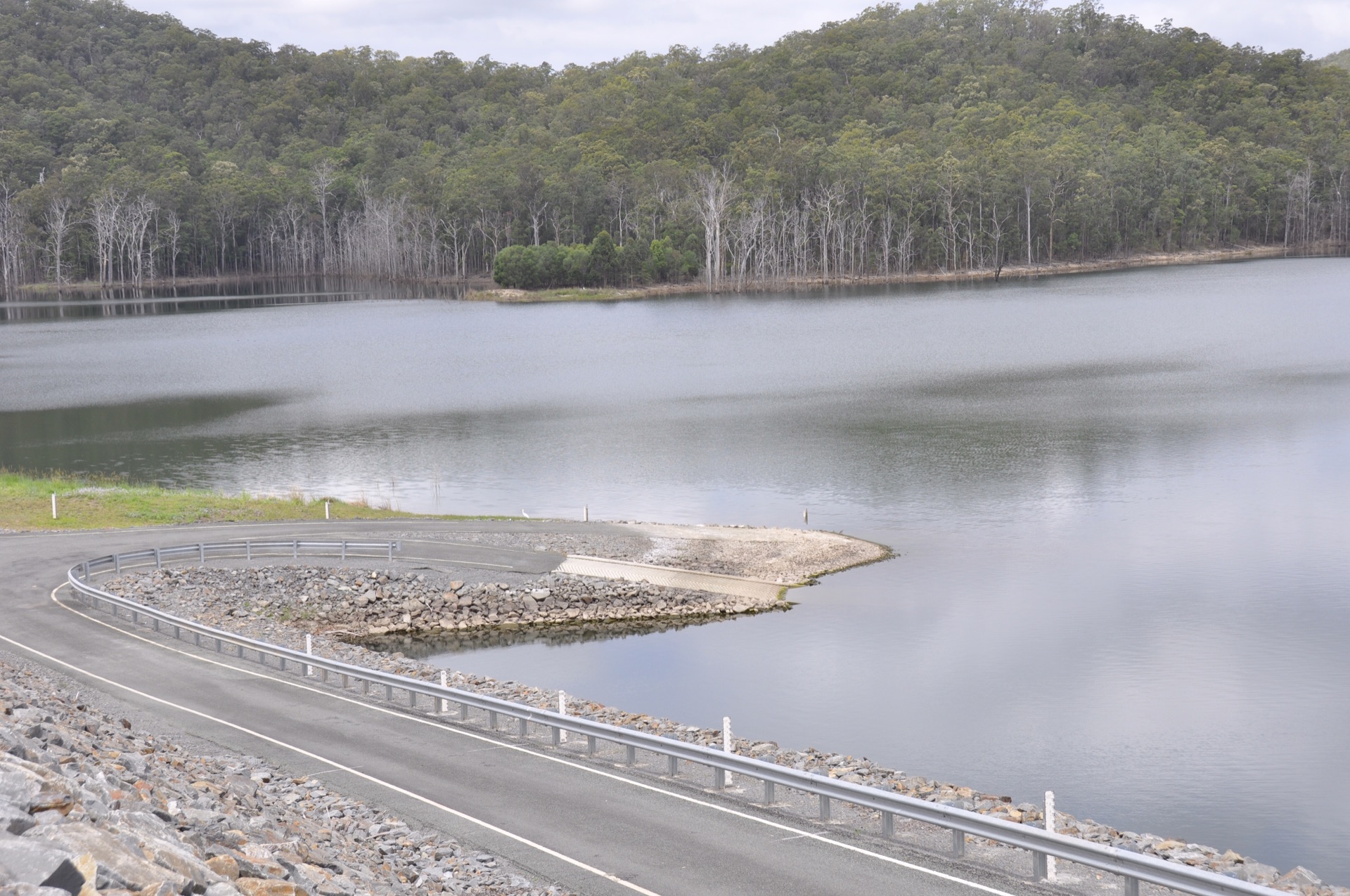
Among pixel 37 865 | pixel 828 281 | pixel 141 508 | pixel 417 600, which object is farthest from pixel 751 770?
pixel 828 281

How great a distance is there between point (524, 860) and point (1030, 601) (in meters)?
22.0

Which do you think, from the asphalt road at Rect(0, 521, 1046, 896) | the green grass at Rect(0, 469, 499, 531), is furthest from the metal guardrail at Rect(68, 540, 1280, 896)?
the green grass at Rect(0, 469, 499, 531)

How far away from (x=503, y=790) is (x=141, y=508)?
31.9m

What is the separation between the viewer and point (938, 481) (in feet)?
161

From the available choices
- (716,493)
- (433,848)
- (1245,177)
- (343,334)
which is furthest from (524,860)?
(1245,177)

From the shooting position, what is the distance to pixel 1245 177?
185000mm

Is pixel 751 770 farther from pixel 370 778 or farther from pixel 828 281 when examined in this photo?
pixel 828 281

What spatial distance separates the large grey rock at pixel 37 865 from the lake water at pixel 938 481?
55.5 ft

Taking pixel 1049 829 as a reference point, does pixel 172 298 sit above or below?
above

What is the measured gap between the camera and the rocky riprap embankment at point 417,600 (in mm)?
35688

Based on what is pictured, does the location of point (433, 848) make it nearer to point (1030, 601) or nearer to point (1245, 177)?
point (1030, 601)

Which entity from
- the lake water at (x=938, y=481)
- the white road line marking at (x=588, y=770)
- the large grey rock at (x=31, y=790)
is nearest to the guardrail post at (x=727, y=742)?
the white road line marking at (x=588, y=770)

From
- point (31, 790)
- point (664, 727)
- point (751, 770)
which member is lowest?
point (664, 727)

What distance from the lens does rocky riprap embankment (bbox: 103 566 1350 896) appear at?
16.7 meters
